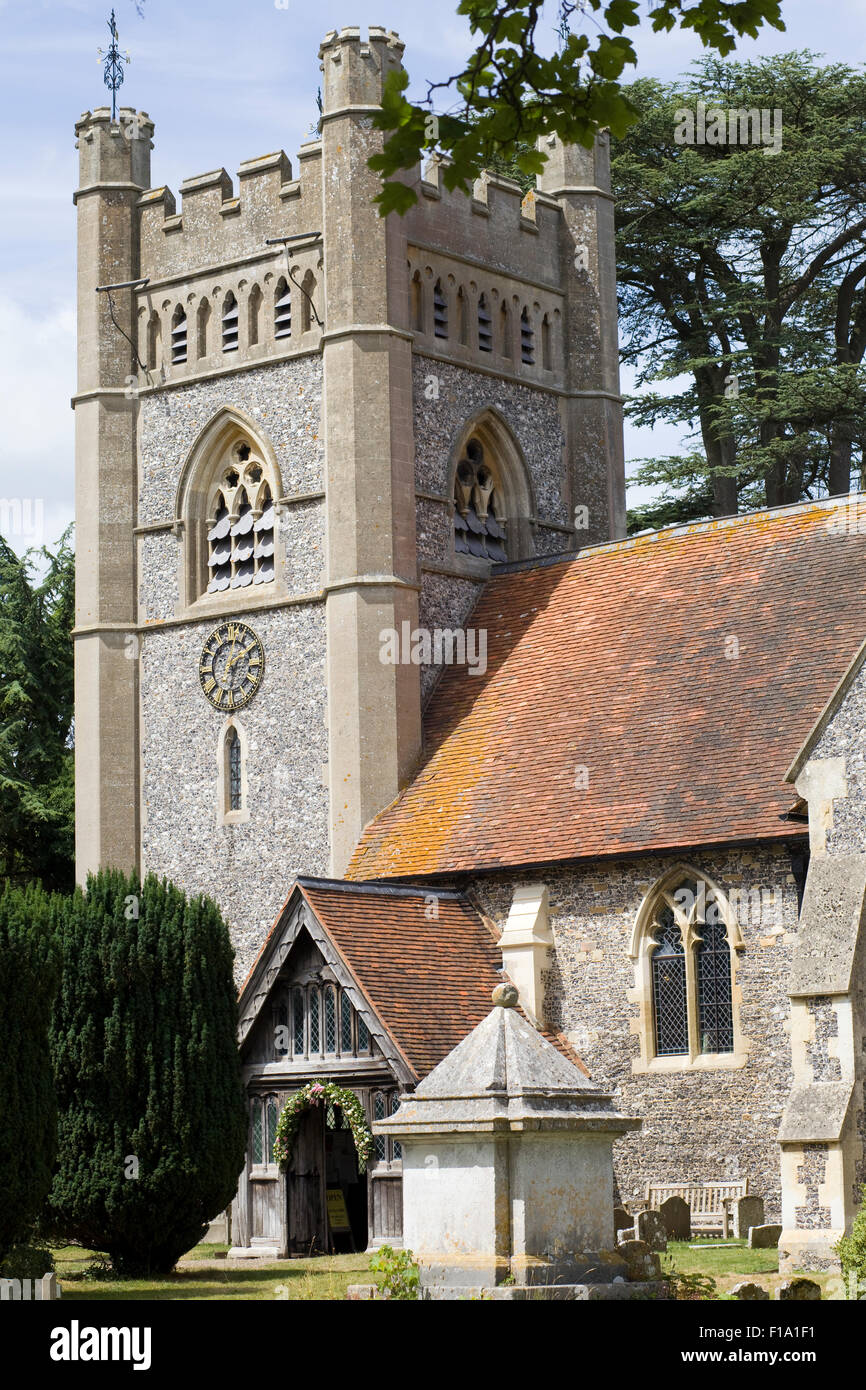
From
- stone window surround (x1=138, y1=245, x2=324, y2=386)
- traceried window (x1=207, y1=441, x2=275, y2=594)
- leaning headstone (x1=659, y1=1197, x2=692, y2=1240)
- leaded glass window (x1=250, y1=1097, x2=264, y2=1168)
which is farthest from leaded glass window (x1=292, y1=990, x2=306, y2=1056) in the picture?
stone window surround (x1=138, y1=245, x2=324, y2=386)

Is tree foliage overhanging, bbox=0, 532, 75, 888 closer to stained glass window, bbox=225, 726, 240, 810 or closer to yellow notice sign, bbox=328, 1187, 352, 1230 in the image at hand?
stained glass window, bbox=225, 726, 240, 810

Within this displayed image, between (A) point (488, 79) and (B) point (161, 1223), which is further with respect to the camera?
(B) point (161, 1223)

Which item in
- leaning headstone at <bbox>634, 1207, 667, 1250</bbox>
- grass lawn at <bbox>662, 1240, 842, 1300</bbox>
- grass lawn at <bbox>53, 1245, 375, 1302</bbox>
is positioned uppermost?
leaning headstone at <bbox>634, 1207, 667, 1250</bbox>

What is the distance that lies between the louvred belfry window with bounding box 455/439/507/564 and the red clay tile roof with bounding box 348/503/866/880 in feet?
3.85

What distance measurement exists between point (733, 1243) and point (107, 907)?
23.3 feet

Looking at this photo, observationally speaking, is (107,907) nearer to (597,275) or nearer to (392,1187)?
(392,1187)

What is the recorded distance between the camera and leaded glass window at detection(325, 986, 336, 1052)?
2150 cm

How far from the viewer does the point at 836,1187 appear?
18359 millimetres

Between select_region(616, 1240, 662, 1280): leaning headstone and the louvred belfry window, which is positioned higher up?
the louvred belfry window

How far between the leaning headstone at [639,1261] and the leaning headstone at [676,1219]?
606 cm

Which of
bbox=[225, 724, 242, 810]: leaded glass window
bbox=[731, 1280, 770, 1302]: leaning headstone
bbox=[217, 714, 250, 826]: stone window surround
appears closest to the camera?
bbox=[731, 1280, 770, 1302]: leaning headstone

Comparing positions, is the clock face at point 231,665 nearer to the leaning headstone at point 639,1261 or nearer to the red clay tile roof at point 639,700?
the red clay tile roof at point 639,700

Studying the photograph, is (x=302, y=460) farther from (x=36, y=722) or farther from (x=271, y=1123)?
(x=36, y=722)

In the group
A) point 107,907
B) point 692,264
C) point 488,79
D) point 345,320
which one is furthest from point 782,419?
point 488,79
